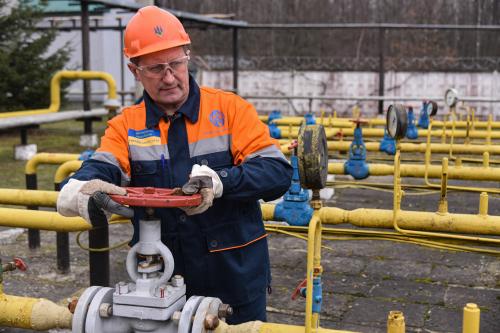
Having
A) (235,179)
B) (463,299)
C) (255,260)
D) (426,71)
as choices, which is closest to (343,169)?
(463,299)

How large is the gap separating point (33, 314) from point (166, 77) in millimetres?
978

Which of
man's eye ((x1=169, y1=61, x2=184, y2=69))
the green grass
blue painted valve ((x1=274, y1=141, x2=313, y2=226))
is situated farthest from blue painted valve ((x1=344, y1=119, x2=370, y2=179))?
the green grass

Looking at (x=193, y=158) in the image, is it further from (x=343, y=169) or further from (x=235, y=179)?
(x=343, y=169)

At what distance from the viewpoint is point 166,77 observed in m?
2.19

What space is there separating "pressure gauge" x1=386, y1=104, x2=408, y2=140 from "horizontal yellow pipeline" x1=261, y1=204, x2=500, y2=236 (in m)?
0.48

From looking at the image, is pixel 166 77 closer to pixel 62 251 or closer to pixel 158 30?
pixel 158 30

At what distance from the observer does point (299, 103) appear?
51.2 feet

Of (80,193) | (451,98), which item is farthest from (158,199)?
(451,98)

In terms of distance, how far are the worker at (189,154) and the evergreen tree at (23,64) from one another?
405 inches

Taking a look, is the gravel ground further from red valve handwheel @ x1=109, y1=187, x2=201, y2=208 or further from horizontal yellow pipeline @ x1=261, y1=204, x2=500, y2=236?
red valve handwheel @ x1=109, y1=187, x2=201, y2=208

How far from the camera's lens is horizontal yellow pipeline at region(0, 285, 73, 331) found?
2.31 m

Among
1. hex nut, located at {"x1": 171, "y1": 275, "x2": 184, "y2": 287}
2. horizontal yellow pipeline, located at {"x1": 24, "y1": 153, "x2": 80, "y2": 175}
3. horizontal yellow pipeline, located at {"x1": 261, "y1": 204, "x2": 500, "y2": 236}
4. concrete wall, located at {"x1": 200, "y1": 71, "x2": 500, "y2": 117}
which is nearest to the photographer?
hex nut, located at {"x1": 171, "y1": 275, "x2": 184, "y2": 287}

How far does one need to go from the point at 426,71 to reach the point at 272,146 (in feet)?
44.0

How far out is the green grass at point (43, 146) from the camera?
7805 millimetres
